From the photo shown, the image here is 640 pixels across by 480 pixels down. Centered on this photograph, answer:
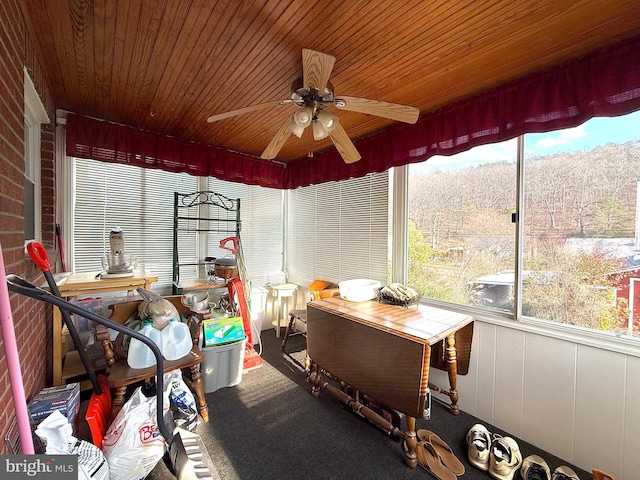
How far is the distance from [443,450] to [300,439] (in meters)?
0.91

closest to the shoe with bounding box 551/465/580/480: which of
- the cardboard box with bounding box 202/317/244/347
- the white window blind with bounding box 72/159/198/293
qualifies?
the cardboard box with bounding box 202/317/244/347

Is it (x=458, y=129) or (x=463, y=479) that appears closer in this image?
(x=463, y=479)

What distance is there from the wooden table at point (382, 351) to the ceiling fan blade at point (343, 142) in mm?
1197

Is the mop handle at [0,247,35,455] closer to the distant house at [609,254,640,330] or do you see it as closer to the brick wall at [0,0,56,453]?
the brick wall at [0,0,56,453]

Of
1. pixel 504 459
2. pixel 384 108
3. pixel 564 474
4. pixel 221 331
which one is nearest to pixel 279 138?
pixel 384 108

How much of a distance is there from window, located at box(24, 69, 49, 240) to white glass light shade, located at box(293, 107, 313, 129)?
143 cm

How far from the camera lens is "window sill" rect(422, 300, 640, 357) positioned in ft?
4.74

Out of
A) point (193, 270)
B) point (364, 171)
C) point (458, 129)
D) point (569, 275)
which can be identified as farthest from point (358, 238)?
point (193, 270)

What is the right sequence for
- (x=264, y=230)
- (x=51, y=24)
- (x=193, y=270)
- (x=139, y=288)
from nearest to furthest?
(x=51, y=24)
(x=139, y=288)
(x=193, y=270)
(x=264, y=230)

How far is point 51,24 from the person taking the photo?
1354mm

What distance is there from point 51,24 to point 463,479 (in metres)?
3.32

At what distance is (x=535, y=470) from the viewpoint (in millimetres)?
1430

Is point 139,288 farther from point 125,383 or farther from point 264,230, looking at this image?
point 264,230

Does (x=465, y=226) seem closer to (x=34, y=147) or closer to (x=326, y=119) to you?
(x=326, y=119)
